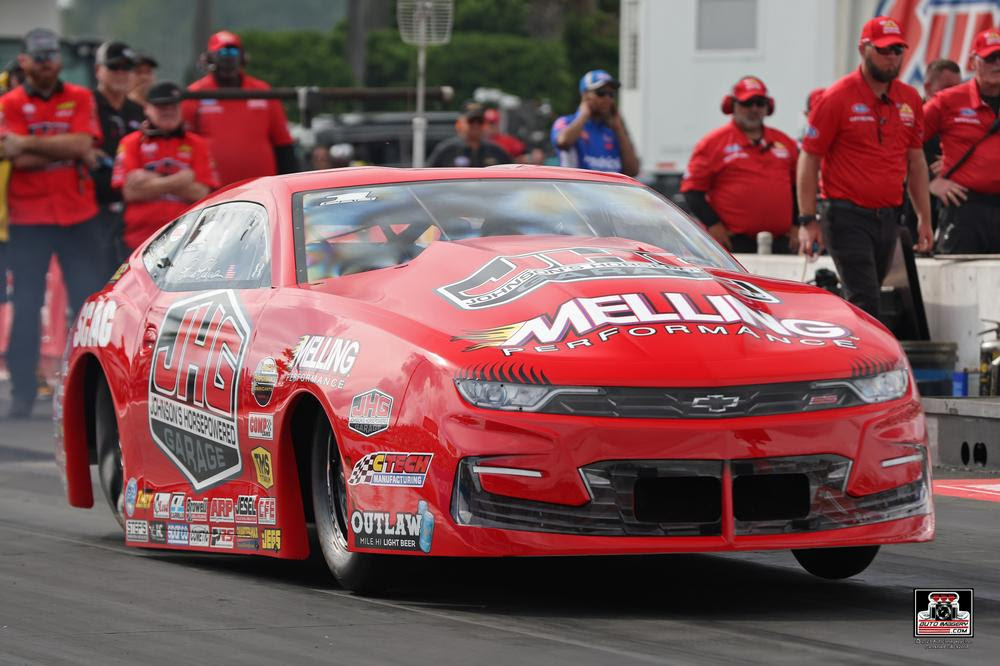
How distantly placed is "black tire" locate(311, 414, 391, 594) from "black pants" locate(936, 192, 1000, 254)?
6909 mm

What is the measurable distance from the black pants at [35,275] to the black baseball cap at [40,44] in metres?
1.12

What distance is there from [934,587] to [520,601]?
4.36ft

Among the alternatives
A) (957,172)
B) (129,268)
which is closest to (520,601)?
(129,268)

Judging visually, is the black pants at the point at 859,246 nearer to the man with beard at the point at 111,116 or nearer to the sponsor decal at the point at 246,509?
the sponsor decal at the point at 246,509

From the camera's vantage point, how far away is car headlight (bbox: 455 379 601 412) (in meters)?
5.83

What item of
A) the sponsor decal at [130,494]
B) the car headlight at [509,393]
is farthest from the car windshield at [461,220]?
the sponsor decal at [130,494]

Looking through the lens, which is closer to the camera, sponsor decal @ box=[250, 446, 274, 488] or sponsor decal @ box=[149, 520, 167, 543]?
sponsor decal @ box=[250, 446, 274, 488]

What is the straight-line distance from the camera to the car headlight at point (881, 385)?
6.09 metres

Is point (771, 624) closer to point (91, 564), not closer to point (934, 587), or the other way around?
point (934, 587)

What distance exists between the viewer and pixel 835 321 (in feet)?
21.0

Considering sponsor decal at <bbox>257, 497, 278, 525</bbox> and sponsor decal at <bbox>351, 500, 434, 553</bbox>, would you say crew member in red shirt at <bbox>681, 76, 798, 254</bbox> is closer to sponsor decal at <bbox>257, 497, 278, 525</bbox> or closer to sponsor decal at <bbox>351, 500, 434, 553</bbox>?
sponsor decal at <bbox>257, 497, 278, 525</bbox>

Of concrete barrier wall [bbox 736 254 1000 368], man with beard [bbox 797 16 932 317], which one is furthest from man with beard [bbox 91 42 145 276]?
man with beard [bbox 797 16 932 317]

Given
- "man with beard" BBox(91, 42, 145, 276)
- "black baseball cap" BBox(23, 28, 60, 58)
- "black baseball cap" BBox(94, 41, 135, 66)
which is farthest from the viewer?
"black baseball cap" BBox(94, 41, 135, 66)

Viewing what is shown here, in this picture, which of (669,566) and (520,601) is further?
(669,566)
